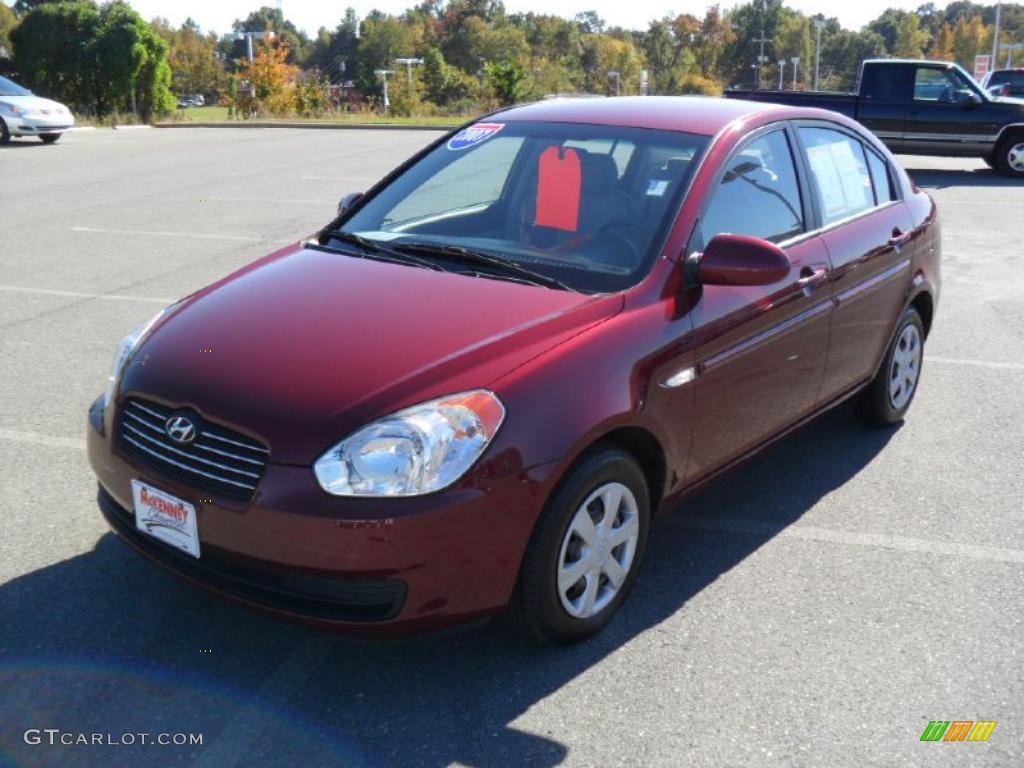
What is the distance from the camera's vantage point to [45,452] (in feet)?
16.3

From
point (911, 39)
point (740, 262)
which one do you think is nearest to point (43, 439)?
point (740, 262)

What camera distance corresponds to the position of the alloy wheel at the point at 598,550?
10.9 feet

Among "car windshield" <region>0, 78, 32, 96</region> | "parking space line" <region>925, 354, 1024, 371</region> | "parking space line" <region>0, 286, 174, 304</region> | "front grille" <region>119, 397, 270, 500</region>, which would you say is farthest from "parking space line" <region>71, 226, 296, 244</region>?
"car windshield" <region>0, 78, 32, 96</region>

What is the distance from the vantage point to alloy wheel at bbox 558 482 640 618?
3309 mm

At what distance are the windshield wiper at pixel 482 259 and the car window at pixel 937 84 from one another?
1473 cm

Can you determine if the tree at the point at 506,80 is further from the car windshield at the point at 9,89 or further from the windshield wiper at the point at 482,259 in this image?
the windshield wiper at the point at 482,259

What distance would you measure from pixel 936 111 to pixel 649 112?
45.7 ft

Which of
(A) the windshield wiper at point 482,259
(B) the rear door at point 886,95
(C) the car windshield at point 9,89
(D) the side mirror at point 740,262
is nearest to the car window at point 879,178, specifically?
(D) the side mirror at point 740,262

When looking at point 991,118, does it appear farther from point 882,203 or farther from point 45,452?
point 45,452

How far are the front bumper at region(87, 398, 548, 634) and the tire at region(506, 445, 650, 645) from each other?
0.28ft

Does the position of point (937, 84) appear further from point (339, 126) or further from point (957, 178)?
point (339, 126)

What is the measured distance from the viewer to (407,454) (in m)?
2.93

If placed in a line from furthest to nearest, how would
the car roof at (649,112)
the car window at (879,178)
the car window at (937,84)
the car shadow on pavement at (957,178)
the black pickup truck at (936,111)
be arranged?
the car window at (937,84) < the black pickup truck at (936,111) < the car shadow on pavement at (957,178) < the car window at (879,178) < the car roof at (649,112)

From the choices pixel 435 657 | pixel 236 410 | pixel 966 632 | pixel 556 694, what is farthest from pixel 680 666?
pixel 236 410
